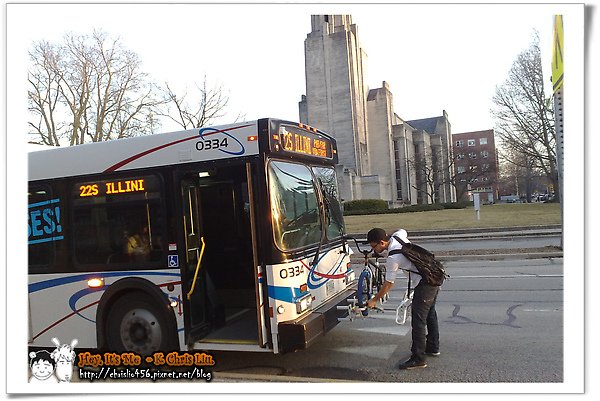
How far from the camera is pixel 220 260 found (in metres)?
7.05

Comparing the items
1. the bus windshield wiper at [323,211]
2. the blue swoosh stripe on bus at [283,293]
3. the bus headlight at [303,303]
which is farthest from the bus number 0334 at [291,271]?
the bus windshield wiper at [323,211]

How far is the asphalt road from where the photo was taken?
4.86 m

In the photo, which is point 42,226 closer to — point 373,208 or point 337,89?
point 373,208

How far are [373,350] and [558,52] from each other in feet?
12.5

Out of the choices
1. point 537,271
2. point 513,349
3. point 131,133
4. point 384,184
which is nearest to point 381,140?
point 384,184

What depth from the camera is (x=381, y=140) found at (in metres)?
60.8

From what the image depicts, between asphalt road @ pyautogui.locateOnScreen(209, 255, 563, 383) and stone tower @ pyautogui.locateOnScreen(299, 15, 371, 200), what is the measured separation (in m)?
41.5

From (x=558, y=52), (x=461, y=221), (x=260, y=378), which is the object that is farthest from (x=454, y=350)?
(x=461, y=221)

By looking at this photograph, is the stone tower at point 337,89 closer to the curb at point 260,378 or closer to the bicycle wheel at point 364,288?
the bicycle wheel at point 364,288

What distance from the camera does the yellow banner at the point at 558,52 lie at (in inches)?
172

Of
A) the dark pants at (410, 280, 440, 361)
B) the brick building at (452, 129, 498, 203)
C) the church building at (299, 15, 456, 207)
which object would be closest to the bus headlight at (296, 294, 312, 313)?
the dark pants at (410, 280, 440, 361)

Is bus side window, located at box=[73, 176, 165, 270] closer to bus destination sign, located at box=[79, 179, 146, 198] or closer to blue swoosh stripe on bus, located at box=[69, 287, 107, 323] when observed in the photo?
bus destination sign, located at box=[79, 179, 146, 198]

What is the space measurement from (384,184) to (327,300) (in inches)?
1990

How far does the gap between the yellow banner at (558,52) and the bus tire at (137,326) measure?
190 inches
